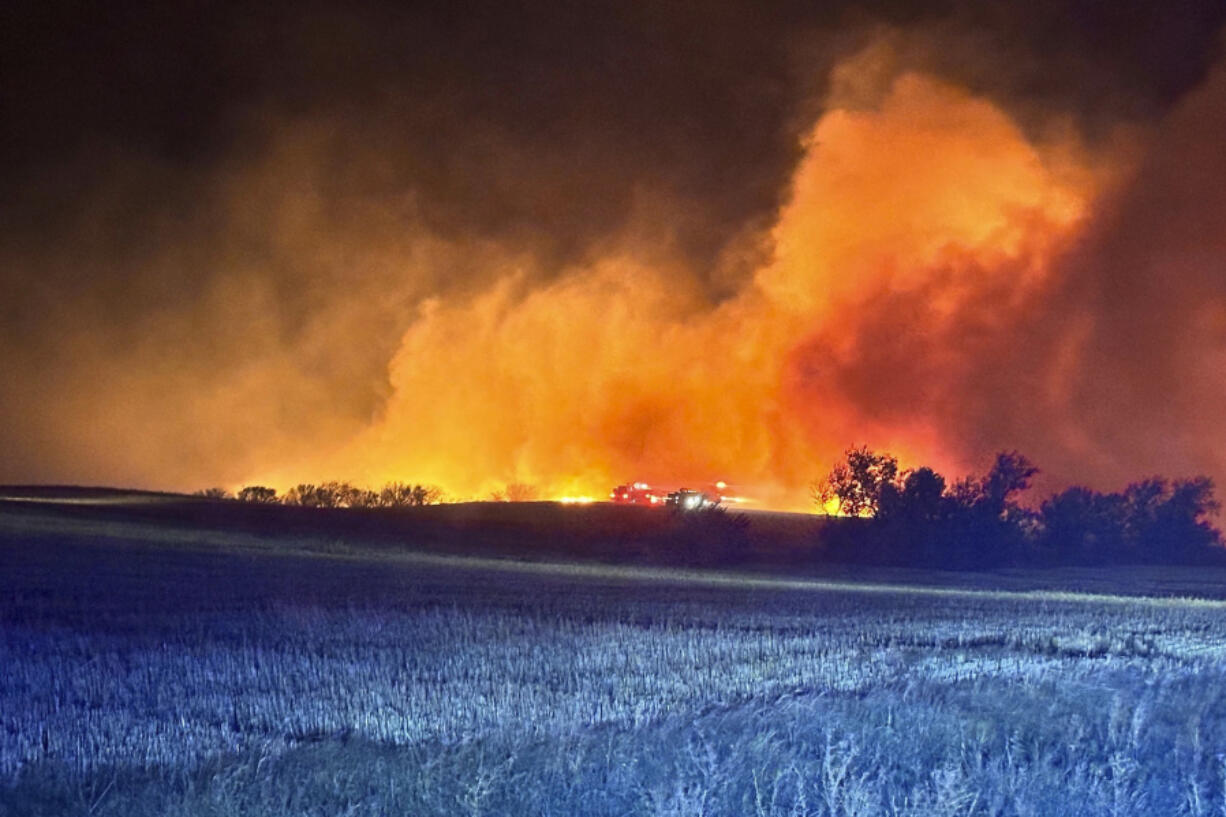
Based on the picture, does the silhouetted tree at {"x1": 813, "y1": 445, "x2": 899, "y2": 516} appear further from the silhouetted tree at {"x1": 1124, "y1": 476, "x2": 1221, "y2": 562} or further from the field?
the field

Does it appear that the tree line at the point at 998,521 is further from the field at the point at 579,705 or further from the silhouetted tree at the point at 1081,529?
the field at the point at 579,705

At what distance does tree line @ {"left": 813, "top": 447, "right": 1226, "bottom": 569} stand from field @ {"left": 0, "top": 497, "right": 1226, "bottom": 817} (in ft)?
124

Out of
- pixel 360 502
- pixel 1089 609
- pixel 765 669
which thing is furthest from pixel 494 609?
pixel 360 502

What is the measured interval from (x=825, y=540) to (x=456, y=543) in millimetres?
20490

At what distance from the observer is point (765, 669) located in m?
18.8

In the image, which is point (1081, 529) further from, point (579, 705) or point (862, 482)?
point (579, 705)

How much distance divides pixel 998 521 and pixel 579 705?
203 feet

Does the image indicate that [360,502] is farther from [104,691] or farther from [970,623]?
[104,691]

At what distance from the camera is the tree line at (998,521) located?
70500mm

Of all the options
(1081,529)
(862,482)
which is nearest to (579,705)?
(862,482)

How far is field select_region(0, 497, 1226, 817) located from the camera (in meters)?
10.5

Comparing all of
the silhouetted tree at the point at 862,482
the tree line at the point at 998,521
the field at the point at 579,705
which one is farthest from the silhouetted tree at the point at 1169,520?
the field at the point at 579,705

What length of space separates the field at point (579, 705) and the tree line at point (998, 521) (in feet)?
124

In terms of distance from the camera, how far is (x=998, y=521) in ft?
240
